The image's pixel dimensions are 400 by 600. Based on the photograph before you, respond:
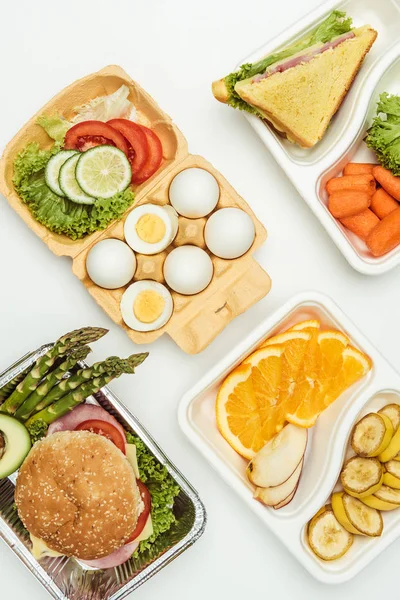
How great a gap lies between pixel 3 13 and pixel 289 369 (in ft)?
4.80

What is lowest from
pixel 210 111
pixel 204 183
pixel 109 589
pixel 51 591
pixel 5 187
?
pixel 109 589

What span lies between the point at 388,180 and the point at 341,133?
0.20m

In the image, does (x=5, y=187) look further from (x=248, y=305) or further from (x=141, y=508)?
(x=141, y=508)

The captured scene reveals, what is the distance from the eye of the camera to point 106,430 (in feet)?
6.25

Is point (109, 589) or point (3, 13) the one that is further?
point (3, 13)

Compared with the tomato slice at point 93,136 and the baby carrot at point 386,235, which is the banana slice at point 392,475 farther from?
the tomato slice at point 93,136

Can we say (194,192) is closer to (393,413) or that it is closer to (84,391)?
(84,391)

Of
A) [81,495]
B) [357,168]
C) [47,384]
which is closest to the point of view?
[81,495]

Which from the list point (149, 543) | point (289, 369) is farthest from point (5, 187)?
point (149, 543)

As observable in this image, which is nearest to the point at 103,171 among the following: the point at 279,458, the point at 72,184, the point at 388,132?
the point at 72,184

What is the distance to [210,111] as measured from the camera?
2176 millimetres

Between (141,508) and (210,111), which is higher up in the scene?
(210,111)

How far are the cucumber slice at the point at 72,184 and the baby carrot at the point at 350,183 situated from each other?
0.72 metres

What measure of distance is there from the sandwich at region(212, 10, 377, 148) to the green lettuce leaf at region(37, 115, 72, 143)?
0.46 meters
